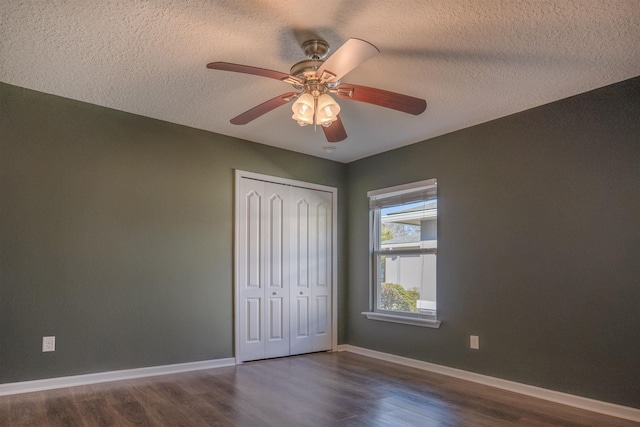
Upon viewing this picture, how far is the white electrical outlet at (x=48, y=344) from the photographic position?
3.37 metres

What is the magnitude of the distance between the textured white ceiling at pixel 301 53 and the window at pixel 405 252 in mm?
1140

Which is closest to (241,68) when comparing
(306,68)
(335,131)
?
(306,68)

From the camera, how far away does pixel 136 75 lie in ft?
10.3

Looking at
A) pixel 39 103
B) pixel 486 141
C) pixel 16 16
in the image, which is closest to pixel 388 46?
pixel 486 141

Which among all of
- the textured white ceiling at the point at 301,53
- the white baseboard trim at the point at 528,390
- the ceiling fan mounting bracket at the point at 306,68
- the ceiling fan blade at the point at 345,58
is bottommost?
the white baseboard trim at the point at 528,390

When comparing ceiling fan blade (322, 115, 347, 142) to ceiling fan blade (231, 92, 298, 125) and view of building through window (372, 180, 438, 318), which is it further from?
view of building through window (372, 180, 438, 318)

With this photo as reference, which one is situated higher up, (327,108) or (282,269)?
(327,108)

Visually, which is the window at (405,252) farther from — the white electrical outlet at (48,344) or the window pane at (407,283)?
the white electrical outlet at (48,344)

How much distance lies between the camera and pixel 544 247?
3506 millimetres

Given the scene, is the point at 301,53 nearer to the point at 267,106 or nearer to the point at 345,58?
the point at 267,106

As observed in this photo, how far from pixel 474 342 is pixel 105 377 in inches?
129

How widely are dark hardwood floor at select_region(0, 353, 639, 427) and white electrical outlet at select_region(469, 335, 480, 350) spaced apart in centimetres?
33

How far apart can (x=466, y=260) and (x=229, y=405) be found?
248 cm

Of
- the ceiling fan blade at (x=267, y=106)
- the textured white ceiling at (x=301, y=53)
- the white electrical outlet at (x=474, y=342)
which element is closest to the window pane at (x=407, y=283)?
the white electrical outlet at (x=474, y=342)
